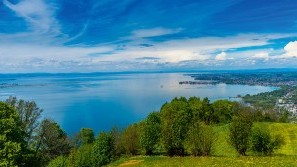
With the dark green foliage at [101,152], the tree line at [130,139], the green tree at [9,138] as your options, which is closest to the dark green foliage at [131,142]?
the tree line at [130,139]

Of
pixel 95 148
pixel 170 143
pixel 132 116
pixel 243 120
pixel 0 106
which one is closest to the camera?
pixel 0 106

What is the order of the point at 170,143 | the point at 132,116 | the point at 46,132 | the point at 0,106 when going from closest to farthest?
1. the point at 0,106
2. the point at 170,143
3. the point at 46,132
4. the point at 132,116

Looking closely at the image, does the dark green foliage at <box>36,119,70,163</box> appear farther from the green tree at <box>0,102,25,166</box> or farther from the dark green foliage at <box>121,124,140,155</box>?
the green tree at <box>0,102,25,166</box>

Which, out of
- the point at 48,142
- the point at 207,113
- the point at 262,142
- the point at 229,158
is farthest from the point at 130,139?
the point at 207,113

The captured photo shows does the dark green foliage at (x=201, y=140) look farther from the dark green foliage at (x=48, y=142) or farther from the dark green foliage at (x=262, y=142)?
the dark green foliage at (x=48, y=142)

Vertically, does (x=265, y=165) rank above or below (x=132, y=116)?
above

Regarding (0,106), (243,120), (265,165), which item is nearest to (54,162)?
(0,106)

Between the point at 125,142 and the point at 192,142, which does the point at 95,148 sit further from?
the point at 192,142

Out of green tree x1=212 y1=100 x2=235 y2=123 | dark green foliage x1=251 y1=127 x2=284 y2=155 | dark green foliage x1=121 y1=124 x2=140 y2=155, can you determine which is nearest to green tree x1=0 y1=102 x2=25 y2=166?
dark green foliage x1=121 y1=124 x2=140 y2=155

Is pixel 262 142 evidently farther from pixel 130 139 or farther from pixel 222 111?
pixel 222 111
